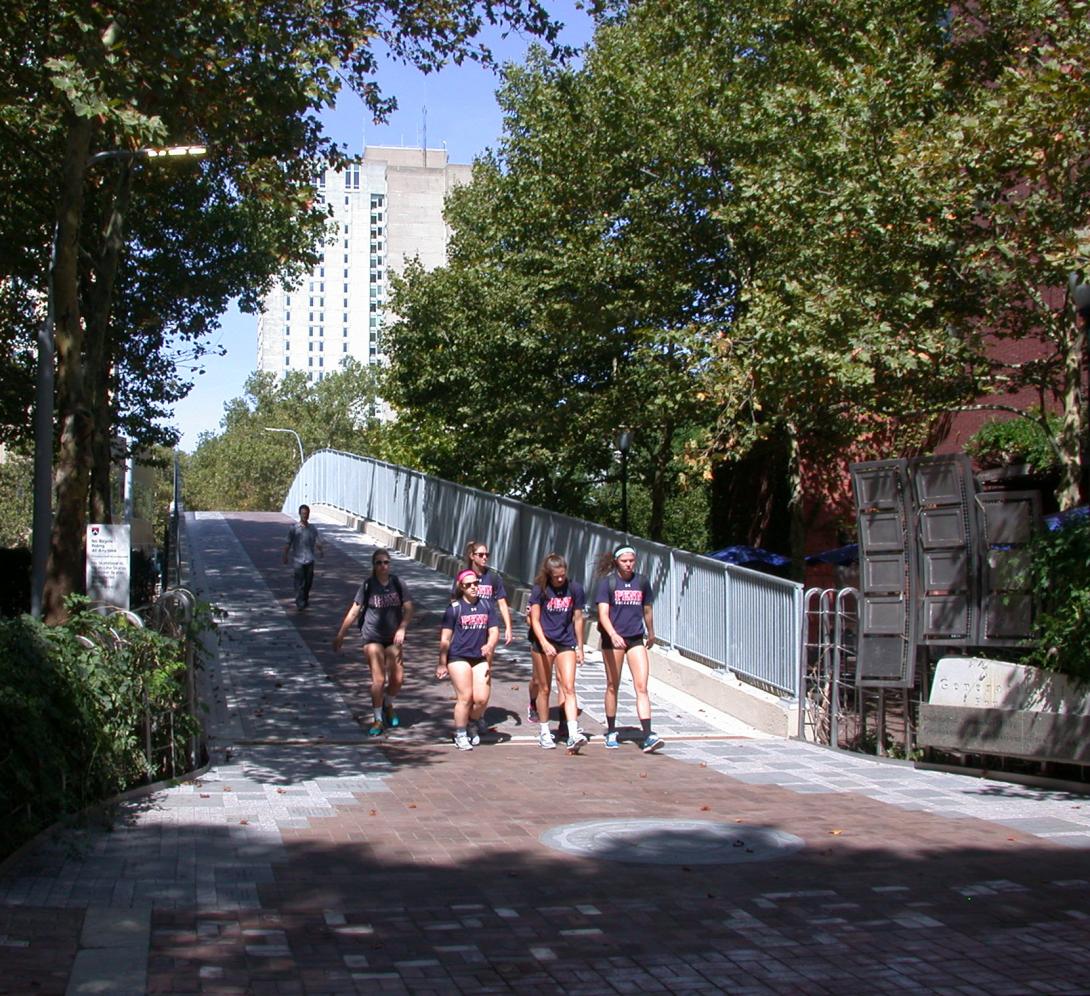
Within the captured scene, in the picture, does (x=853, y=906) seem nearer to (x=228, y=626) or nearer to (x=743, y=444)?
(x=743, y=444)

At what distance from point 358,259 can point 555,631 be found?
529ft

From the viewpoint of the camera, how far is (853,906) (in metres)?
6.54

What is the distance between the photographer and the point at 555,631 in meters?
11.6

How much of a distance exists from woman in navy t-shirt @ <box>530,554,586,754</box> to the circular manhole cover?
→ 9.69 feet

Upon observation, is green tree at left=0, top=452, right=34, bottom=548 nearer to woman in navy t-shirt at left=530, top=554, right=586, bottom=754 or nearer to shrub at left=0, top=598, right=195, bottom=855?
woman in navy t-shirt at left=530, top=554, right=586, bottom=754

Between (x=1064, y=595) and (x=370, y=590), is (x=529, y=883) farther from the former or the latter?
(x=370, y=590)

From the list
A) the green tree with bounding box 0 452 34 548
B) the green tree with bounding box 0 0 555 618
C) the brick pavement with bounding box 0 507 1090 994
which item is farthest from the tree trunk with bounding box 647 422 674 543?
the green tree with bounding box 0 452 34 548

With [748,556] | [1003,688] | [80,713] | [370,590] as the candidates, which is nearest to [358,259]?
[748,556]

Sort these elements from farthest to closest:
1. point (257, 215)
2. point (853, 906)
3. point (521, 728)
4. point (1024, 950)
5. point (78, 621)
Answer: point (257, 215) → point (521, 728) → point (78, 621) → point (853, 906) → point (1024, 950)

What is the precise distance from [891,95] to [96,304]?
8.69 meters

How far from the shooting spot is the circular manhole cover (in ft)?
25.0

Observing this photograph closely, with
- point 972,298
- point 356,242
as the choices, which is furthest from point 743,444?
point 356,242

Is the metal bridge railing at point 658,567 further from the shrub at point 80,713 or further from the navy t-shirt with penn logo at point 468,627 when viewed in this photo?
the shrub at point 80,713

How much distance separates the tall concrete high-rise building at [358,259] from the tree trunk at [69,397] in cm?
13205
